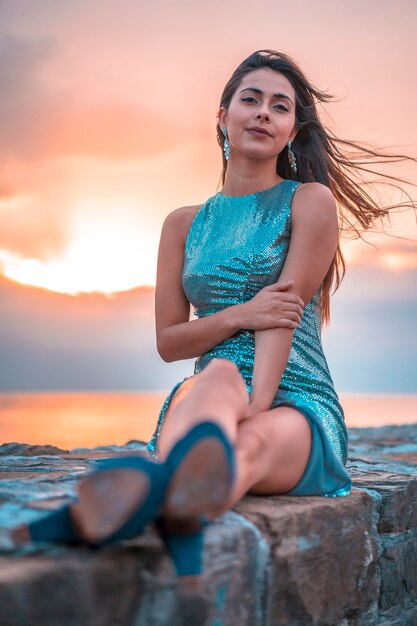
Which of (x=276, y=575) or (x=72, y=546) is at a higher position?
Answer: (x=72, y=546)

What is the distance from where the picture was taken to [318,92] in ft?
9.29

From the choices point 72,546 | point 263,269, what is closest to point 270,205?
point 263,269

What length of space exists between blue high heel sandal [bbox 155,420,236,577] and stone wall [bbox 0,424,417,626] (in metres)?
0.08

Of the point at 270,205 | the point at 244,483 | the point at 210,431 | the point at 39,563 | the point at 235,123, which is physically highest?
the point at 235,123

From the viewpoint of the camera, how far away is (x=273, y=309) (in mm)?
2256

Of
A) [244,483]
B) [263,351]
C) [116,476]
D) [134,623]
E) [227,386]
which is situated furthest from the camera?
[263,351]

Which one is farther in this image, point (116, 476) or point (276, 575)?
point (276, 575)

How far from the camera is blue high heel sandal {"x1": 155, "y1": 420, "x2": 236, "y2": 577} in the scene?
1396 mm

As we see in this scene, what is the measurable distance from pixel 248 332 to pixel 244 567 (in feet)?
3.01

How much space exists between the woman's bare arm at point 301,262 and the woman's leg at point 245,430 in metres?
0.13

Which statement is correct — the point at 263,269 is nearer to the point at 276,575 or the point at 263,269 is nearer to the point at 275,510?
the point at 275,510

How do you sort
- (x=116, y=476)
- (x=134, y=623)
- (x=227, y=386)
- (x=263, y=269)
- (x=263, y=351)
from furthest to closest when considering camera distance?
(x=263, y=269)
(x=263, y=351)
(x=227, y=386)
(x=134, y=623)
(x=116, y=476)

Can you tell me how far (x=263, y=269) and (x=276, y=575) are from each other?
1.10 metres

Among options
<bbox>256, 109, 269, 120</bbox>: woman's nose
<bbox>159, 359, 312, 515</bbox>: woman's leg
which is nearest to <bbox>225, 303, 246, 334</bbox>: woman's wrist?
<bbox>159, 359, 312, 515</bbox>: woman's leg
